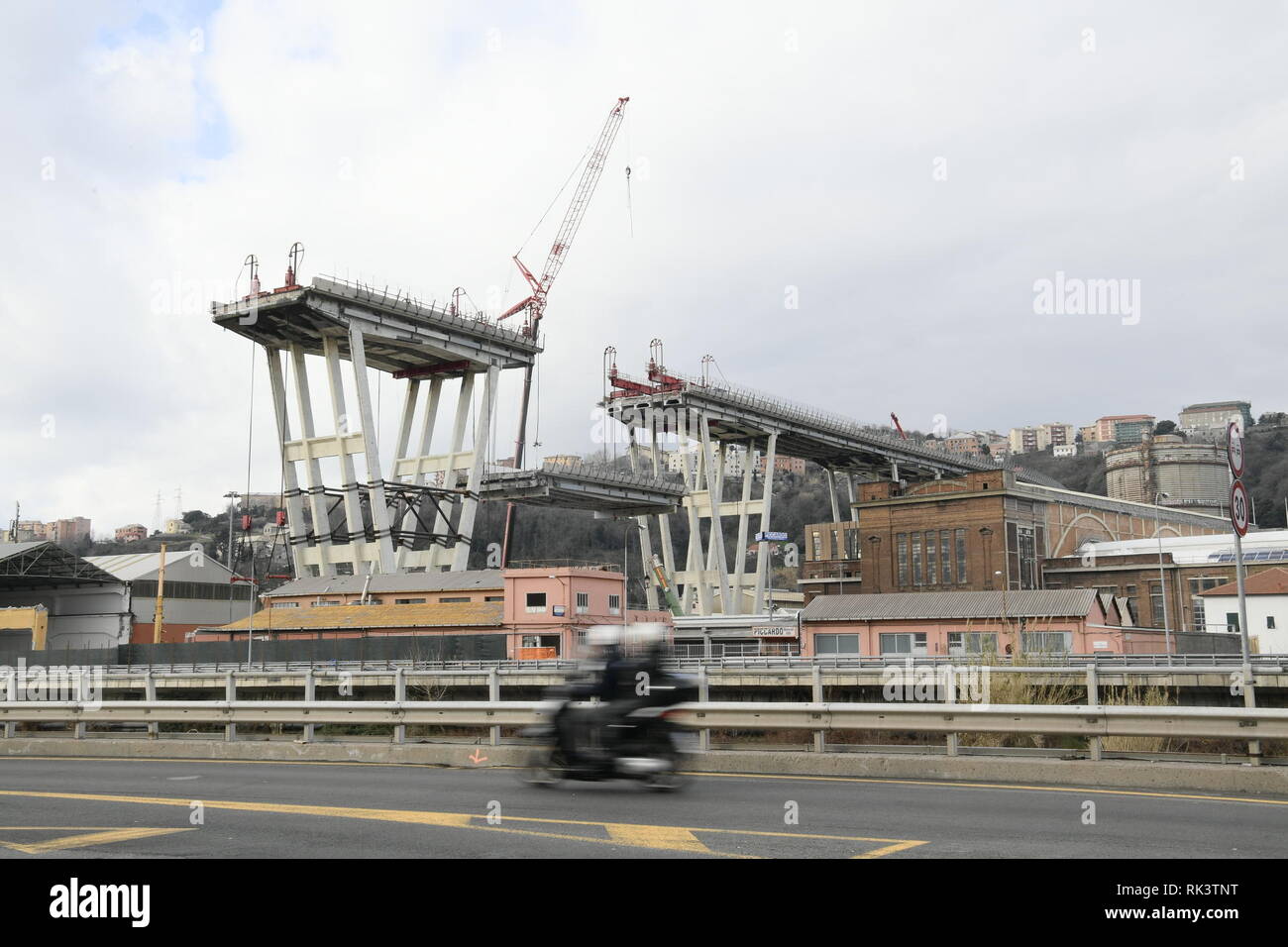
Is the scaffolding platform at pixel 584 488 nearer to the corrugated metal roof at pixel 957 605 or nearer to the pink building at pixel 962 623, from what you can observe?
the corrugated metal roof at pixel 957 605

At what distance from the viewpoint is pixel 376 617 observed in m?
65.1

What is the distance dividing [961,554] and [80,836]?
94.5m

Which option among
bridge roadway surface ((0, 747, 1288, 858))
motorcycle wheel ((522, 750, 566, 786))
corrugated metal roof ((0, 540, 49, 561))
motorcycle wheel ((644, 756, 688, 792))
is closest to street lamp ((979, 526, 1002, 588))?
corrugated metal roof ((0, 540, 49, 561))

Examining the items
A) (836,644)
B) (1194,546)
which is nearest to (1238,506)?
(836,644)

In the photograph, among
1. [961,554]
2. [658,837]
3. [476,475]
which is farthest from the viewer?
[961,554]

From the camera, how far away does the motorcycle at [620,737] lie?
12.4 meters

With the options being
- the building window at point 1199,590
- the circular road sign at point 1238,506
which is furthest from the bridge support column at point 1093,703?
the building window at point 1199,590

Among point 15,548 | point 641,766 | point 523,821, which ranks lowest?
point 523,821

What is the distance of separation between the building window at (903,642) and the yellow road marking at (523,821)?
1875 inches

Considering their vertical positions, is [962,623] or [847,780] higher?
[962,623]

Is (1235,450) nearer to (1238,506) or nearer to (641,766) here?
(1238,506)

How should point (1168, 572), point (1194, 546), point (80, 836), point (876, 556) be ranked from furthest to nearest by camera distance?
point (876, 556) < point (1194, 546) < point (1168, 572) < point (80, 836)

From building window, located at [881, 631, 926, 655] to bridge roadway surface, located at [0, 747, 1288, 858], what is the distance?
145 ft
